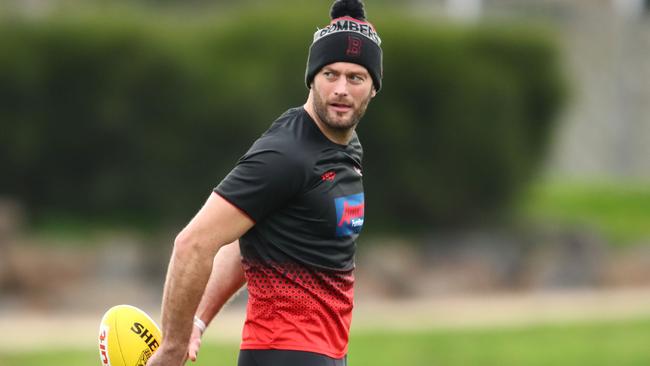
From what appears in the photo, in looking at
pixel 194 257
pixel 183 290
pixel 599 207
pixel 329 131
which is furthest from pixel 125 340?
pixel 599 207

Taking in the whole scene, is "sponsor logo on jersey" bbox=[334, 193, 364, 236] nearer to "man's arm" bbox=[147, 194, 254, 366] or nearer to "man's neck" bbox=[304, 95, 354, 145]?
"man's neck" bbox=[304, 95, 354, 145]

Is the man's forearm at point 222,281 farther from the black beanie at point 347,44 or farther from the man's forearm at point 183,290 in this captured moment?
the black beanie at point 347,44

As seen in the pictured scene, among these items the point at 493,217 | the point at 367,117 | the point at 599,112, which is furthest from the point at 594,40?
the point at 367,117

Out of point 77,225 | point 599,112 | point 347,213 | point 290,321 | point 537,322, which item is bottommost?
point 290,321

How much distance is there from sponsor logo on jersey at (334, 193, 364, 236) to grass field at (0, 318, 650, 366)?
7.24 m

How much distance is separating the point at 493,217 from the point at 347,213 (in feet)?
50.2

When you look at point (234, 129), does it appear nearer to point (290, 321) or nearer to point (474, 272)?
point (474, 272)

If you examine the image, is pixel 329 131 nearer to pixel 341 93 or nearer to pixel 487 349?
pixel 341 93

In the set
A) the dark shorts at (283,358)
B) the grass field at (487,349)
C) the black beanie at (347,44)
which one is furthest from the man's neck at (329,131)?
the grass field at (487,349)

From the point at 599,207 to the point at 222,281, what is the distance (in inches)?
778

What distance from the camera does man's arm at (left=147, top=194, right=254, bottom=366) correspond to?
4.47m

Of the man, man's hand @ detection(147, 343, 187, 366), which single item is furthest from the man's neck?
man's hand @ detection(147, 343, 187, 366)

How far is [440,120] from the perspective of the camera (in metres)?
18.7

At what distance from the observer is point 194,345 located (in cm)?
481
